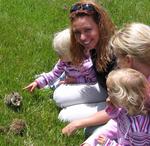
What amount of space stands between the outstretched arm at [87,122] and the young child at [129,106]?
0.54 m

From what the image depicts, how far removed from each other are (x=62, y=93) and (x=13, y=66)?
3.65ft

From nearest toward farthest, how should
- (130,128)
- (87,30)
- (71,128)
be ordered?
(130,128) < (71,128) < (87,30)

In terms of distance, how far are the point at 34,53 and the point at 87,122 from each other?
2.55 meters

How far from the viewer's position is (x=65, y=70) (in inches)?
283

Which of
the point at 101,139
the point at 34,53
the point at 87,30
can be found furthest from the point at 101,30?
the point at 34,53

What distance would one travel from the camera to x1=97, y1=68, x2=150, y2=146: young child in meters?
5.10


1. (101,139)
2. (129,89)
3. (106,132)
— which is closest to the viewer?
(129,89)

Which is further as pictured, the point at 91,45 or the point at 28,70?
the point at 28,70

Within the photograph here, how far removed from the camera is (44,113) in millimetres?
6562

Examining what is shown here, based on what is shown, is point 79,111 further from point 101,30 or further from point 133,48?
point 133,48

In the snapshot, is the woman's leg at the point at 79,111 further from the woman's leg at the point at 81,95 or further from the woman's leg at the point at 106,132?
the woman's leg at the point at 106,132

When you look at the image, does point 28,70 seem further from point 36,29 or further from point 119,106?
point 119,106

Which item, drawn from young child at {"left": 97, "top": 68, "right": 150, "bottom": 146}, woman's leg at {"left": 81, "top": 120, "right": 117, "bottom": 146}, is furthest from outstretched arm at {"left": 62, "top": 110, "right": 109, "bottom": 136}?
young child at {"left": 97, "top": 68, "right": 150, "bottom": 146}

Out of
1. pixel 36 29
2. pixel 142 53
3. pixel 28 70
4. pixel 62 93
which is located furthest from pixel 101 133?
pixel 36 29
